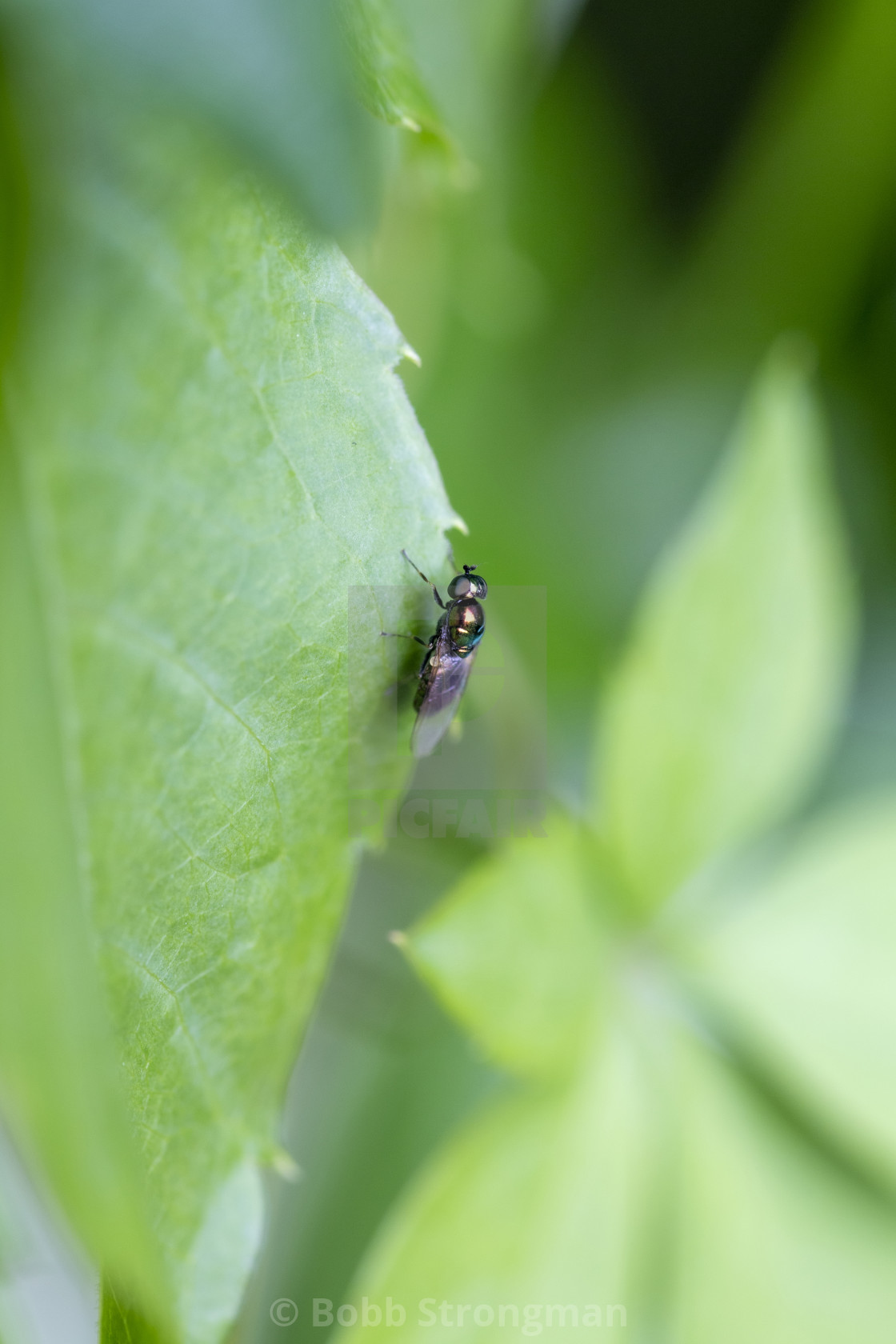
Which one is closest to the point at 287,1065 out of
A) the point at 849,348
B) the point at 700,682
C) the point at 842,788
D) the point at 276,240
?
the point at 276,240

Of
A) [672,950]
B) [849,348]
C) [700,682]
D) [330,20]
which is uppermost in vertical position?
[330,20]

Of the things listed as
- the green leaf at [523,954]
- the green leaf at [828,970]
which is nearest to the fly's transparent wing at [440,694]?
the green leaf at [523,954]

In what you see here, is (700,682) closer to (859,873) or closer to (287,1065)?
(859,873)

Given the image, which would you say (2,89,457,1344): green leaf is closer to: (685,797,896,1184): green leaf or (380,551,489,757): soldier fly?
(380,551,489,757): soldier fly

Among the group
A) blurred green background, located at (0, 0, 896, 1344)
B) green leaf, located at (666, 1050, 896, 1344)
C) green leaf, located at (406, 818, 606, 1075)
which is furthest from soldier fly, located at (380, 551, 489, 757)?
green leaf, located at (666, 1050, 896, 1344)

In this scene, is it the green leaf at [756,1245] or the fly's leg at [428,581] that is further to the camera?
the green leaf at [756,1245]

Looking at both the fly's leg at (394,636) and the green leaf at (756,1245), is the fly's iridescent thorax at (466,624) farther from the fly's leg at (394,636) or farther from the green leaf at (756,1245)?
the green leaf at (756,1245)
